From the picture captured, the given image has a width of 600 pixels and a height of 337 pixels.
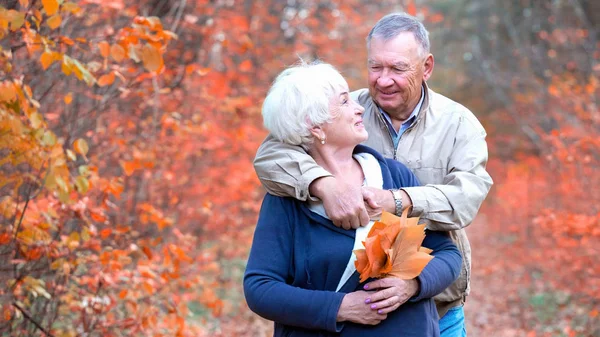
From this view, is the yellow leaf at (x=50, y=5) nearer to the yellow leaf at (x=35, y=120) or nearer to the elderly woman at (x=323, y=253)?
the yellow leaf at (x=35, y=120)

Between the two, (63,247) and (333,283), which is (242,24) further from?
(333,283)

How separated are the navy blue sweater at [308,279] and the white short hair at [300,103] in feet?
0.84

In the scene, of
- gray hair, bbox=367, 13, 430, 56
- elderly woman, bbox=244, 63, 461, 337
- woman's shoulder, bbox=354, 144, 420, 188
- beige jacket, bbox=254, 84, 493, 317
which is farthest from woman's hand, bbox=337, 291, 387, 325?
gray hair, bbox=367, 13, 430, 56

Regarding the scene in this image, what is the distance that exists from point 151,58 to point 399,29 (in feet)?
4.21

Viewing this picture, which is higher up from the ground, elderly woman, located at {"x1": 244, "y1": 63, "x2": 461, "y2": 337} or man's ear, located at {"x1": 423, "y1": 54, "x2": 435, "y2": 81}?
man's ear, located at {"x1": 423, "y1": 54, "x2": 435, "y2": 81}

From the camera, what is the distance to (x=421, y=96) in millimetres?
3324

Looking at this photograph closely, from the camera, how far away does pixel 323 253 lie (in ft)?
8.69

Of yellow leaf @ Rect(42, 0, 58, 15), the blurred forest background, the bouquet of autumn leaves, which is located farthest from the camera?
the blurred forest background

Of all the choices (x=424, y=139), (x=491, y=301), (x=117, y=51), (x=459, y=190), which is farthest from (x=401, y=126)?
(x=491, y=301)

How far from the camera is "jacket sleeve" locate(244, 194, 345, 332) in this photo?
2562 mm

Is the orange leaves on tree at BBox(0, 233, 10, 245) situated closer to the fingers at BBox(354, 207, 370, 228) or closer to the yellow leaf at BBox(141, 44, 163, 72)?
the yellow leaf at BBox(141, 44, 163, 72)

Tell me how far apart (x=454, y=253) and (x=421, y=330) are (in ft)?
1.13

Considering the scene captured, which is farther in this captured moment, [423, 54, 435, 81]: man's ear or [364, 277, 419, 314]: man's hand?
[423, 54, 435, 81]: man's ear

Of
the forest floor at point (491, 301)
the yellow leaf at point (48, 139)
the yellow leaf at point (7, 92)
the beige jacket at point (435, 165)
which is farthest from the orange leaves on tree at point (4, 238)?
the forest floor at point (491, 301)
